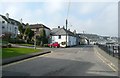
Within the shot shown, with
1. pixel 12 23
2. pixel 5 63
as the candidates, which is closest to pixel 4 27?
pixel 12 23

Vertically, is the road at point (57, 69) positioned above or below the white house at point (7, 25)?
below

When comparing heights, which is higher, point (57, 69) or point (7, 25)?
point (7, 25)

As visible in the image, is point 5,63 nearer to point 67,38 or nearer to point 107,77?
point 107,77

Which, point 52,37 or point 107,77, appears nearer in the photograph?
point 107,77

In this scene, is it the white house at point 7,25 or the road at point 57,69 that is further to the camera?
the white house at point 7,25

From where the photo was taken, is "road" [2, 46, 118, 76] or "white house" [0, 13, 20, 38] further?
"white house" [0, 13, 20, 38]

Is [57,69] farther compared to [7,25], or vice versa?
[7,25]

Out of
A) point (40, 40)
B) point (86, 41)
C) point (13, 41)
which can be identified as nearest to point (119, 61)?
point (13, 41)

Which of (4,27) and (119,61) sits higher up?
(4,27)

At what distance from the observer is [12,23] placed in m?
93.3

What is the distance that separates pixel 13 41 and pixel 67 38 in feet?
75.3

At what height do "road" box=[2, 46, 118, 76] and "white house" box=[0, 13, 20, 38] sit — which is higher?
"white house" box=[0, 13, 20, 38]

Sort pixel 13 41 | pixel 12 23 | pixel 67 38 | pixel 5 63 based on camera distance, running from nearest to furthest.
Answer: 1. pixel 5 63
2. pixel 13 41
3. pixel 67 38
4. pixel 12 23

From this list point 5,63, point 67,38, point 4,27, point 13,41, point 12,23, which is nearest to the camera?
point 5,63
